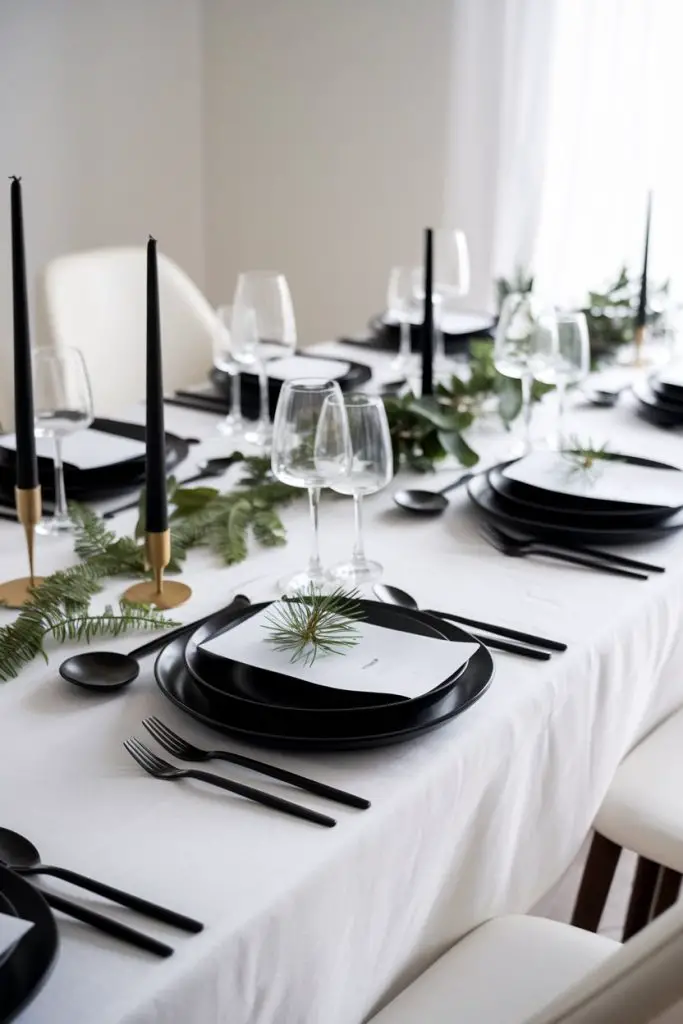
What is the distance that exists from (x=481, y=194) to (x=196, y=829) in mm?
2978

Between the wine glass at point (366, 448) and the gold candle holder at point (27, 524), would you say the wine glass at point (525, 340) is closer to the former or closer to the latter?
the wine glass at point (366, 448)

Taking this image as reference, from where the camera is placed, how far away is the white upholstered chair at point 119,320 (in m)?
2.44

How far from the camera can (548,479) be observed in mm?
1455

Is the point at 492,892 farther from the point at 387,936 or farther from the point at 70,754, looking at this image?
the point at 70,754

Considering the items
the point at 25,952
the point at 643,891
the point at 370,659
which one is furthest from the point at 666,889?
the point at 25,952

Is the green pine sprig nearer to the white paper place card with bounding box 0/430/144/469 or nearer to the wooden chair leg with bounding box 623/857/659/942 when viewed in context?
the white paper place card with bounding box 0/430/144/469

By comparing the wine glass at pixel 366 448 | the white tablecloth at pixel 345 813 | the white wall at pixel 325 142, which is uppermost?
the white wall at pixel 325 142

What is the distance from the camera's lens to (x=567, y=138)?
3314 mm

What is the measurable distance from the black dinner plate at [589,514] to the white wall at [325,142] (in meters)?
2.37

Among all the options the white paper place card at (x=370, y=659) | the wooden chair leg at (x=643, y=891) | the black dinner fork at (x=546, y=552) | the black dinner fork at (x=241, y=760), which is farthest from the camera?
the wooden chair leg at (x=643, y=891)

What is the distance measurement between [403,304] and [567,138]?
4.65 feet

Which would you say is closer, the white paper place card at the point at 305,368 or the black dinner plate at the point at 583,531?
the black dinner plate at the point at 583,531

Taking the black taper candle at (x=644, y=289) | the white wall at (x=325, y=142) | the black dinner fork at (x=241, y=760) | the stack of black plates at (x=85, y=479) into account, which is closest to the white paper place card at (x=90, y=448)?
the stack of black plates at (x=85, y=479)

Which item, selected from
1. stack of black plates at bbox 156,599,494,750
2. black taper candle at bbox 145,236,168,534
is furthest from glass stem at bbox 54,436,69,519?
stack of black plates at bbox 156,599,494,750
